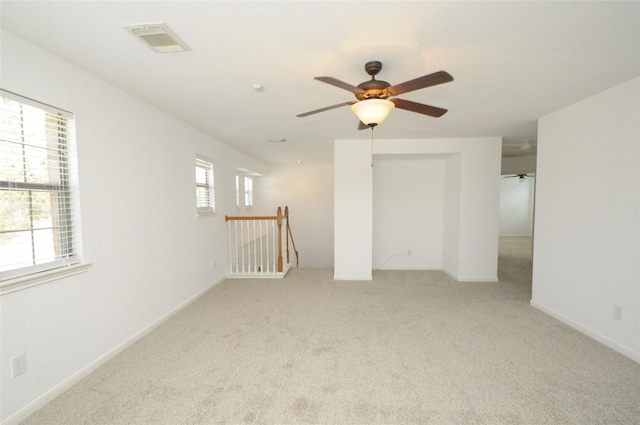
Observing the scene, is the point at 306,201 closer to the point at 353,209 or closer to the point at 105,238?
the point at 353,209

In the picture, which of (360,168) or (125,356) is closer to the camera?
(125,356)

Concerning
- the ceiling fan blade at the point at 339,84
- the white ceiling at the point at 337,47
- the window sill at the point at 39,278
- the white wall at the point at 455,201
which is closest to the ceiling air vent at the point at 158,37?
the white ceiling at the point at 337,47

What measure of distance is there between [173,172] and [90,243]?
4.45 feet

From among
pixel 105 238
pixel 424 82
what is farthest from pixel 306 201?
pixel 424 82

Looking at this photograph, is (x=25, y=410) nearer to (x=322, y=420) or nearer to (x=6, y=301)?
(x=6, y=301)

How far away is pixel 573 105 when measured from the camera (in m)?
2.89

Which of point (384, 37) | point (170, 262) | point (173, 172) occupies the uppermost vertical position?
point (384, 37)

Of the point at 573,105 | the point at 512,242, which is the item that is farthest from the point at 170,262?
the point at 512,242

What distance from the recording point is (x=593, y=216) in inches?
106

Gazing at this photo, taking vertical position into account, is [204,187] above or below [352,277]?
above

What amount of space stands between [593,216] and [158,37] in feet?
13.2

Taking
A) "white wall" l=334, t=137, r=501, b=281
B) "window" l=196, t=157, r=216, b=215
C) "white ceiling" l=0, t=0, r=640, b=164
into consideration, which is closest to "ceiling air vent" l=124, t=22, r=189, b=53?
"white ceiling" l=0, t=0, r=640, b=164

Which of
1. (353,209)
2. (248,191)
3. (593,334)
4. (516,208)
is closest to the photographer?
(593,334)

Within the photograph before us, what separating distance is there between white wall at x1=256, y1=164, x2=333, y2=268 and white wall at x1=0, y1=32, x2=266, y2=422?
4.51 meters
